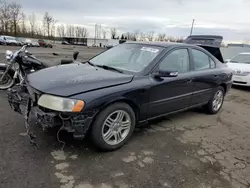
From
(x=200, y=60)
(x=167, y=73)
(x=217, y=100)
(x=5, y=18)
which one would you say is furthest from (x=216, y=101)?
(x=5, y=18)

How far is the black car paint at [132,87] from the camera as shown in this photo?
105 inches

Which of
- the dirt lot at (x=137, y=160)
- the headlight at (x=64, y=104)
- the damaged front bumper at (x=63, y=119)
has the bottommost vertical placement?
the dirt lot at (x=137, y=160)

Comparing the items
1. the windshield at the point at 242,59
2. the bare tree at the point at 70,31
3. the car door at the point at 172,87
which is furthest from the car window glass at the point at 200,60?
the bare tree at the point at 70,31

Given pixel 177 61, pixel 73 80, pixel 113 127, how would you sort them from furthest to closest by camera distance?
pixel 177 61 < pixel 113 127 < pixel 73 80

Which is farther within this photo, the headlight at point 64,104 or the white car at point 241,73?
the white car at point 241,73

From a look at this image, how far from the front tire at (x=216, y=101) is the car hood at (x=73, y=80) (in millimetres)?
2512

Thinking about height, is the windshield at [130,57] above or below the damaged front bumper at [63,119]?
above

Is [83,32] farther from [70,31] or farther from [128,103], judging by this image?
[128,103]

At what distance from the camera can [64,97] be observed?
253 cm

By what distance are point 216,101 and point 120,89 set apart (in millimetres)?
3043

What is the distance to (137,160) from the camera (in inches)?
113

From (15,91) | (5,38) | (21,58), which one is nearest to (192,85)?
(15,91)

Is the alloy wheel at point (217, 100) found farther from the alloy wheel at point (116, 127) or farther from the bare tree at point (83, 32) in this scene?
the bare tree at point (83, 32)

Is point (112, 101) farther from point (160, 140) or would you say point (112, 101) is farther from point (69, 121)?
point (160, 140)
